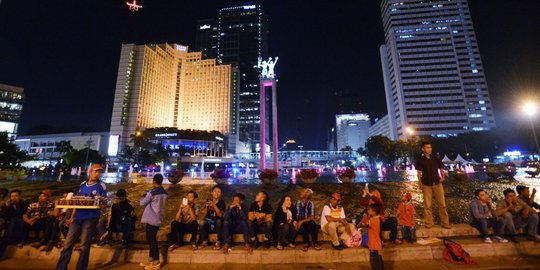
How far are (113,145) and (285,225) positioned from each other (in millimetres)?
98228

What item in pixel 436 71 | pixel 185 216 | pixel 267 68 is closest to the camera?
pixel 185 216

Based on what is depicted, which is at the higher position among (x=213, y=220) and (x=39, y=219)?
(x=39, y=219)

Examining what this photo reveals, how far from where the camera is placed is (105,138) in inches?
3691

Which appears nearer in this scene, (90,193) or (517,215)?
(90,193)

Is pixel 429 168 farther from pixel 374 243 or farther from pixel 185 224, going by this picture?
pixel 185 224

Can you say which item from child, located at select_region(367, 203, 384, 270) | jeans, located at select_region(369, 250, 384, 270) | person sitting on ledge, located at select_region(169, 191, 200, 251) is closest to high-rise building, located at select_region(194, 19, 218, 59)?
person sitting on ledge, located at select_region(169, 191, 200, 251)

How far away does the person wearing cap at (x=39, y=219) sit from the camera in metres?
6.29

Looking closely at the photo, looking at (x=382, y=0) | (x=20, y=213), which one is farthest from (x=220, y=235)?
(x=382, y=0)

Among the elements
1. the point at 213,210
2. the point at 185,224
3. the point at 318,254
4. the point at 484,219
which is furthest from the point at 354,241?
the point at 185,224

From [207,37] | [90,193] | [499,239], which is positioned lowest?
[499,239]

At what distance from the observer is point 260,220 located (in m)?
6.30

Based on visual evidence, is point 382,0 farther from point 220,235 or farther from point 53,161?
point 53,161

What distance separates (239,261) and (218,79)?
12043 cm

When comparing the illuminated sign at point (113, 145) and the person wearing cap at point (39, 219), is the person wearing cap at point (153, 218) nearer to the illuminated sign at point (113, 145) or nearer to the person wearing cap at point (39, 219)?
the person wearing cap at point (39, 219)
